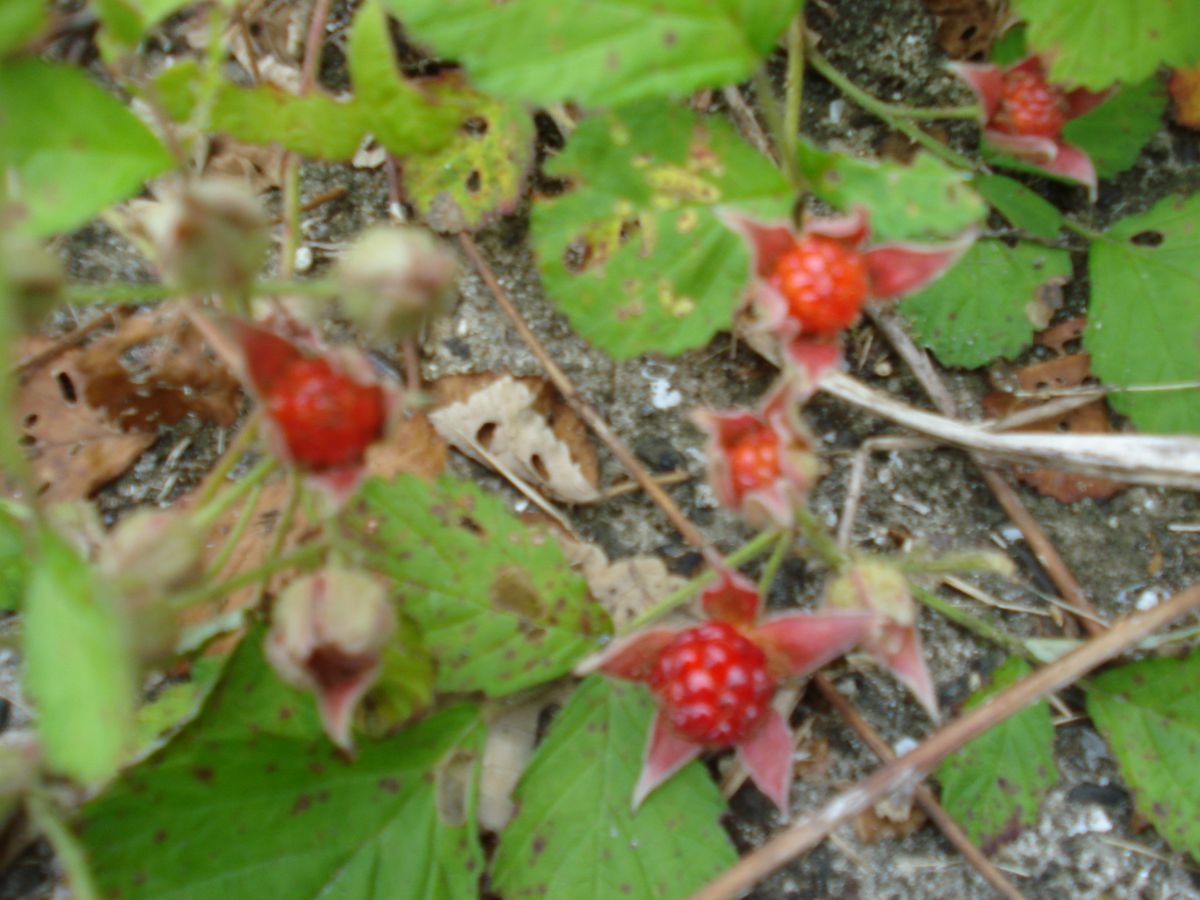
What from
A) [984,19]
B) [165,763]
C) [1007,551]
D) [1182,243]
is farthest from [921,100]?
[165,763]

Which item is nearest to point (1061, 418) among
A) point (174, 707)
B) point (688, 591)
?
point (688, 591)

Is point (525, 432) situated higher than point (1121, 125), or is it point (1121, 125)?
point (1121, 125)

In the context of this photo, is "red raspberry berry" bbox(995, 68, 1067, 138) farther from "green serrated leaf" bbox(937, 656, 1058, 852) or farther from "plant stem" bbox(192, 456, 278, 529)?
"plant stem" bbox(192, 456, 278, 529)

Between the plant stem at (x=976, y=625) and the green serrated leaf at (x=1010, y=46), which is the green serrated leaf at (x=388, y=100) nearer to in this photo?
the green serrated leaf at (x=1010, y=46)

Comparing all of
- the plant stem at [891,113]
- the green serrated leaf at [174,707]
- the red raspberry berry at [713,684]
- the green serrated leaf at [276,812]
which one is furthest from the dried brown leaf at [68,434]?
the plant stem at [891,113]

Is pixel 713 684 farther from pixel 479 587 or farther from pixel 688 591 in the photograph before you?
pixel 479 587

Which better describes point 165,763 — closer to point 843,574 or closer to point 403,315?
point 403,315

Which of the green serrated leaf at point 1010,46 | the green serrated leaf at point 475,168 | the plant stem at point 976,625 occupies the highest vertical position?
the green serrated leaf at point 1010,46
